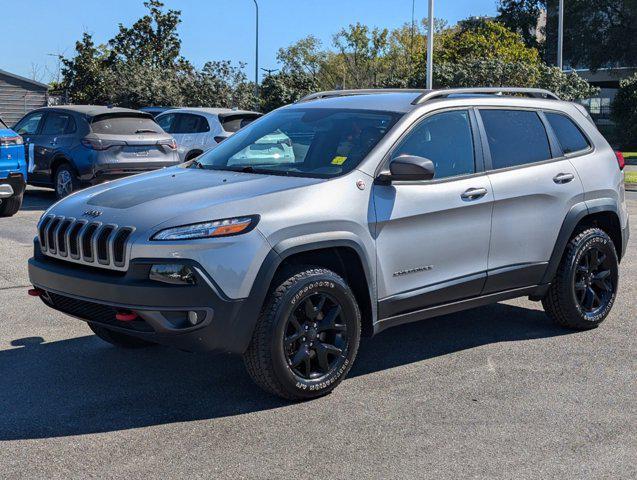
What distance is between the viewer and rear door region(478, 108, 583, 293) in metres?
5.86

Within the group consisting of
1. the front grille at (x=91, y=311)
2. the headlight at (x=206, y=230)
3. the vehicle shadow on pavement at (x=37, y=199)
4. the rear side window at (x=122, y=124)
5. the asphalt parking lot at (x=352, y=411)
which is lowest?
the asphalt parking lot at (x=352, y=411)

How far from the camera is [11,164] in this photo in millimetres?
12273

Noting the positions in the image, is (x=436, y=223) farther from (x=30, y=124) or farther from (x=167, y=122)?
(x=167, y=122)

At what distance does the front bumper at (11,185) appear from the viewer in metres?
12.3

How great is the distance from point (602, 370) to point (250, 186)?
2.46 metres

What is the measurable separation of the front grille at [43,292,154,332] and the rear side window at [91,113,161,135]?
33.5 feet

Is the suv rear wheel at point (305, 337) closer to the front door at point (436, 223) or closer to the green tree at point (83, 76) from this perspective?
the front door at point (436, 223)

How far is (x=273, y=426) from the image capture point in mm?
4531

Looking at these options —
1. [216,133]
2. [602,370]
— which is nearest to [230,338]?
[602,370]

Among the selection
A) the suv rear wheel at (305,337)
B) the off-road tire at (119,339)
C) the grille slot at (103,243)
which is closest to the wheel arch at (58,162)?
the off-road tire at (119,339)

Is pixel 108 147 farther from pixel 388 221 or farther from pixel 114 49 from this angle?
pixel 114 49

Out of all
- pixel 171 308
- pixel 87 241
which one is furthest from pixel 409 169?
pixel 87 241

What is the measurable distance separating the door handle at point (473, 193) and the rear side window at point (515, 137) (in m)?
0.29

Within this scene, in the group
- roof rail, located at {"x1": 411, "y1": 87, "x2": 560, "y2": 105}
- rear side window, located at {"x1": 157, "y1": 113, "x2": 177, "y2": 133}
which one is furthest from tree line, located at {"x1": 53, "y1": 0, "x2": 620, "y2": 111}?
roof rail, located at {"x1": 411, "y1": 87, "x2": 560, "y2": 105}
